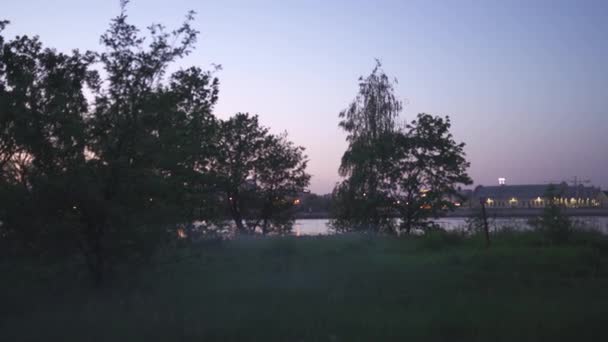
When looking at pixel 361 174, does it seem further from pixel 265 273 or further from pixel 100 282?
pixel 100 282

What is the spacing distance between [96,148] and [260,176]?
22.5 meters

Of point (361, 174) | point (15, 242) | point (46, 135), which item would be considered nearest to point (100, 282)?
point (15, 242)

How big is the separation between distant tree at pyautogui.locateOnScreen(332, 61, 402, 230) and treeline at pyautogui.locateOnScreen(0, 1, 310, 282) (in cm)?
1430

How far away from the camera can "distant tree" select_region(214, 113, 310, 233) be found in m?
33.2

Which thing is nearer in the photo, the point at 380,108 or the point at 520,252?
the point at 520,252

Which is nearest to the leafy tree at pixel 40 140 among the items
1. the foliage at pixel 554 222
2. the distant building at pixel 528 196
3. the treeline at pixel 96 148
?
the treeline at pixel 96 148

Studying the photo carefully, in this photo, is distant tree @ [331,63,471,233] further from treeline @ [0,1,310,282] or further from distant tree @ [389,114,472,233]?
treeline @ [0,1,310,282]

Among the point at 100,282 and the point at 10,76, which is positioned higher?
the point at 10,76

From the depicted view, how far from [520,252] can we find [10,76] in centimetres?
1405

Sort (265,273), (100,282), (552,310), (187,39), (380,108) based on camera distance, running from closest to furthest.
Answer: (552,310)
(100,282)
(187,39)
(265,273)
(380,108)

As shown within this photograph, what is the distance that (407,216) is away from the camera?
2708cm

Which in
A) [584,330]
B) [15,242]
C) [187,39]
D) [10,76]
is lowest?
[584,330]

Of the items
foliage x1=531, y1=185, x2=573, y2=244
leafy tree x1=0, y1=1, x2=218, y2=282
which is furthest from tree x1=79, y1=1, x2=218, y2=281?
foliage x1=531, y1=185, x2=573, y2=244

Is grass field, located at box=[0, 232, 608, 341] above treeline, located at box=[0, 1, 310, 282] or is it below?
below
